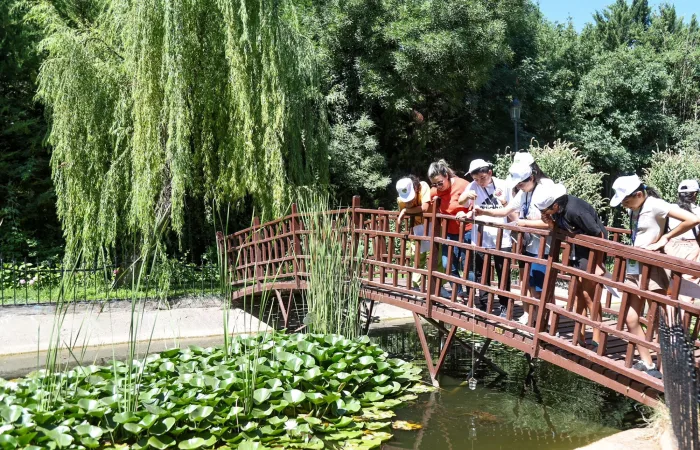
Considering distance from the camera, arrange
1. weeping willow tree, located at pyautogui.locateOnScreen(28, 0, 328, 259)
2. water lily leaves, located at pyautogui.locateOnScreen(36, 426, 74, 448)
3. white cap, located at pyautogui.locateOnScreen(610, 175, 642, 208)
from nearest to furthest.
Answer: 1. water lily leaves, located at pyautogui.locateOnScreen(36, 426, 74, 448)
2. white cap, located at pyautogui.locateOnScreen(610, 175, 642, 208)
3. weeping willow tree, located at pyautogui.locateOnScreen(28, 0, 328, 259)

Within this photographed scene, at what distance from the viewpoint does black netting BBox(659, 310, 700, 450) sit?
10.7ft

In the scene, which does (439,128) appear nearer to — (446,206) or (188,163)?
(188,163)

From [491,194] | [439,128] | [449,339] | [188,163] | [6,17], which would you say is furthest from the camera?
[439,128]

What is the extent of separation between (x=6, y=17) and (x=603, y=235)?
14648mm

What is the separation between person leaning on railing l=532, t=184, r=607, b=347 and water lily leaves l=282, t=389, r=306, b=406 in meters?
2.35

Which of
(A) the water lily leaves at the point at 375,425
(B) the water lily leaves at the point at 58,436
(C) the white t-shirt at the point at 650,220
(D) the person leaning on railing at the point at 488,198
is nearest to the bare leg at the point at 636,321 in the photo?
(C) the white t-shirt at the point at 650,220

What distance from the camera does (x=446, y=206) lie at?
7273 millimetres

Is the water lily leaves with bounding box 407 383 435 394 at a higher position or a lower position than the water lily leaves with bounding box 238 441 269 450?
lower

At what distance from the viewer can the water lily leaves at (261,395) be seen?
17.5ft

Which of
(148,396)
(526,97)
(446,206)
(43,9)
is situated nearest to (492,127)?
(526,97)

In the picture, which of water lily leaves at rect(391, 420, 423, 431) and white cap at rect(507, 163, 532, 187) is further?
water lily leaves at rect(391, 420, 423, 431)

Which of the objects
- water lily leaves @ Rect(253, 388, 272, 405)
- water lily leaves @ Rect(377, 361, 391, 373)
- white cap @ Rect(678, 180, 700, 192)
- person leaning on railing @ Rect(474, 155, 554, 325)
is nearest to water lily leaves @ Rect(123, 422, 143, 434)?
water lily leaves @ Rect(253, 388, 272, 405)

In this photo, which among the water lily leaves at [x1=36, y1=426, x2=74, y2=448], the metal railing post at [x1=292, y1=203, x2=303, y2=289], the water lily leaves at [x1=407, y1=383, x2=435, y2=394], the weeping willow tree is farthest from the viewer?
the weeping willow tree

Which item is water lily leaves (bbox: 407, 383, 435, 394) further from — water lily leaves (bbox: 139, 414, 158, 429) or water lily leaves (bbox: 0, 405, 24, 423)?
water lily leaves (bbox: 0, 405, 24, 423)
